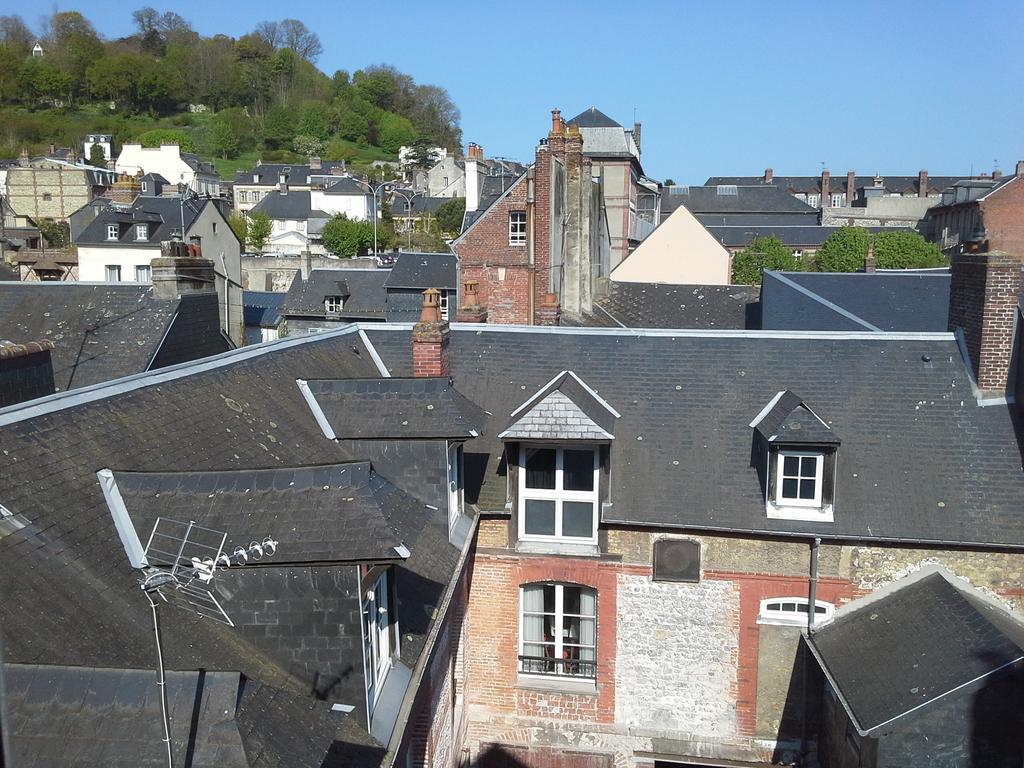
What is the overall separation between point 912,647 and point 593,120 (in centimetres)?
4095

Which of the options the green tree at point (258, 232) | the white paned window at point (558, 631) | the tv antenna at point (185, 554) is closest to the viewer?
the tv antenna at point (185, 554)

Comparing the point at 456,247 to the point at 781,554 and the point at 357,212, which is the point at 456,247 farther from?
the point at 357,212

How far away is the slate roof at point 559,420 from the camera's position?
1209 centimetres

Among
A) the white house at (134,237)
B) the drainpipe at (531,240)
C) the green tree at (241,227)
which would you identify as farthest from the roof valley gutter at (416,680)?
the green tree at (241,227)

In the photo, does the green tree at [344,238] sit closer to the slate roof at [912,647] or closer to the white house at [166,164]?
the white house at [166,164]

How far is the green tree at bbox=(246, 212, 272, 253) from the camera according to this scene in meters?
70.2

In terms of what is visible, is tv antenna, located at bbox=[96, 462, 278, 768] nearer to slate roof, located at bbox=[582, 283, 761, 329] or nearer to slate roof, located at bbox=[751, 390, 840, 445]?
slate roof, located at bbox=[751, 390, 840, 445]

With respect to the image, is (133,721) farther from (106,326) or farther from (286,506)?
(106,326)

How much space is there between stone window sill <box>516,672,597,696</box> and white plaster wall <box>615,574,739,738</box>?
1.39ft

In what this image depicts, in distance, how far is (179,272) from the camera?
16531 mm

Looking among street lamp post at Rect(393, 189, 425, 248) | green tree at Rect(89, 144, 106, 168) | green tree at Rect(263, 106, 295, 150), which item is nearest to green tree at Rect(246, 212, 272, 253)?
street lamp post at Rect(393, 189, 425, 248)

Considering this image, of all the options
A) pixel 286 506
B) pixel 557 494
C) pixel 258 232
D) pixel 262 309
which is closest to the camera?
pixel 286 506

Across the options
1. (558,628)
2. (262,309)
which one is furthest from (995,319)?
(262,309)

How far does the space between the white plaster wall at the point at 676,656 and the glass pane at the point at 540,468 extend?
1.80m
